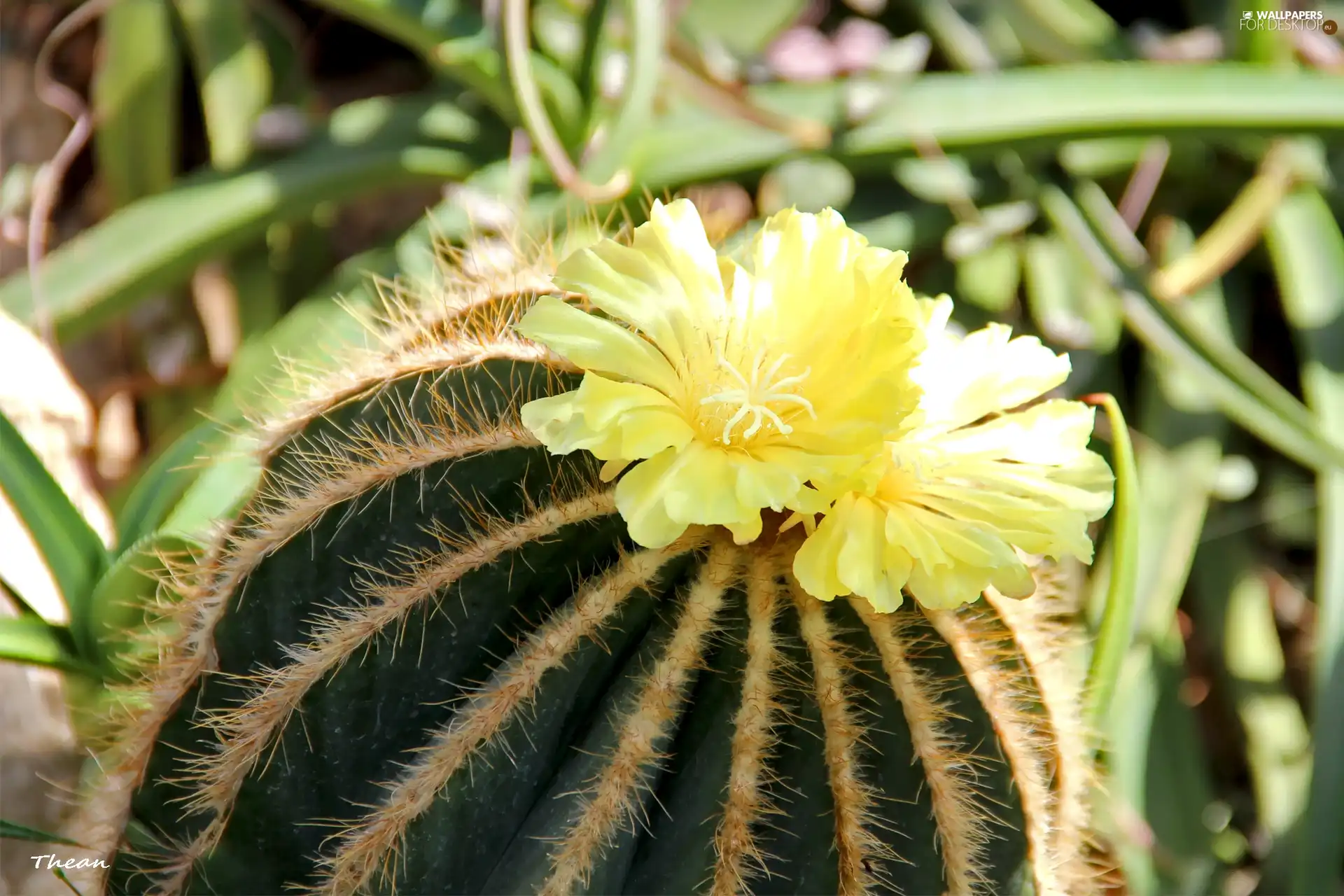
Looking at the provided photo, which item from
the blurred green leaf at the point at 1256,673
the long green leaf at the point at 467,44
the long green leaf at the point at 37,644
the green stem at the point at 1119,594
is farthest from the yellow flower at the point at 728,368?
the blurred green leaf at the point at 1256,673

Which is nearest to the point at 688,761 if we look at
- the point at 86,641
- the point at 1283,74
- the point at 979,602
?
the point at 979,602

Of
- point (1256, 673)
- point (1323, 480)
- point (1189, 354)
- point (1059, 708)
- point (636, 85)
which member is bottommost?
point (1256, 673)

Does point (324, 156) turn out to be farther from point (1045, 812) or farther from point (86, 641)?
point (1045, 812)

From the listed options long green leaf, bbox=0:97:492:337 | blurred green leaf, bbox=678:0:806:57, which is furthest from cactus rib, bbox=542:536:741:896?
blurred green leaf, bbox=678:0:806:57

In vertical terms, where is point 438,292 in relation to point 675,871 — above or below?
above

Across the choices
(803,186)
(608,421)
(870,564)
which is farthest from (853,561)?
(803,186)

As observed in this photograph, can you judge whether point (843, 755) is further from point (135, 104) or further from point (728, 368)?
point (135, 104)
